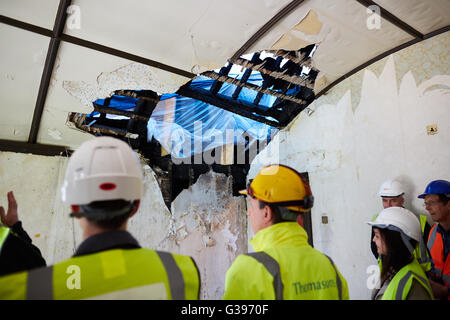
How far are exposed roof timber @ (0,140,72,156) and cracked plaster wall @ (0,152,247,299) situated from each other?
0.16ft

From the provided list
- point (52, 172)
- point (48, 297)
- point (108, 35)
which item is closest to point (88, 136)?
point (52, 172)

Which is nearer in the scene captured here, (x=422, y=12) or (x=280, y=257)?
(x=280, y=257)

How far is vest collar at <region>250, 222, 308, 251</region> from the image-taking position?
1140 mm

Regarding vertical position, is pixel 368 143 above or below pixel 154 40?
below

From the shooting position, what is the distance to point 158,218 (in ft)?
12.4

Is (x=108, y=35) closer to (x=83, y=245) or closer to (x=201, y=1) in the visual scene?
(x=201, y=1)

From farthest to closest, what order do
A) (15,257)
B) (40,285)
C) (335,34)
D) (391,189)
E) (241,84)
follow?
(241,84)
(391,189)
(335,34)
(15,257)
(40,285)

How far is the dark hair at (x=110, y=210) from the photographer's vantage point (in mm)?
→ 790

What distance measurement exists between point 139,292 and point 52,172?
2952mm

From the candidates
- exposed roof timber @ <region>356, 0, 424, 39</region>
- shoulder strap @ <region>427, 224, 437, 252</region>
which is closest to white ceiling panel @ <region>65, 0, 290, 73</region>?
exposed roof timber @ <region>356, 0, 424, 39</region>

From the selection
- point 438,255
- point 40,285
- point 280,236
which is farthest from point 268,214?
point 438,255

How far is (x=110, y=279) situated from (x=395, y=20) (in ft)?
9.10

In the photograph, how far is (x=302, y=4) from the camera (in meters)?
2.15

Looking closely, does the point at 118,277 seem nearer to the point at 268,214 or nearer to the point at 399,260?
the point at 268,214
